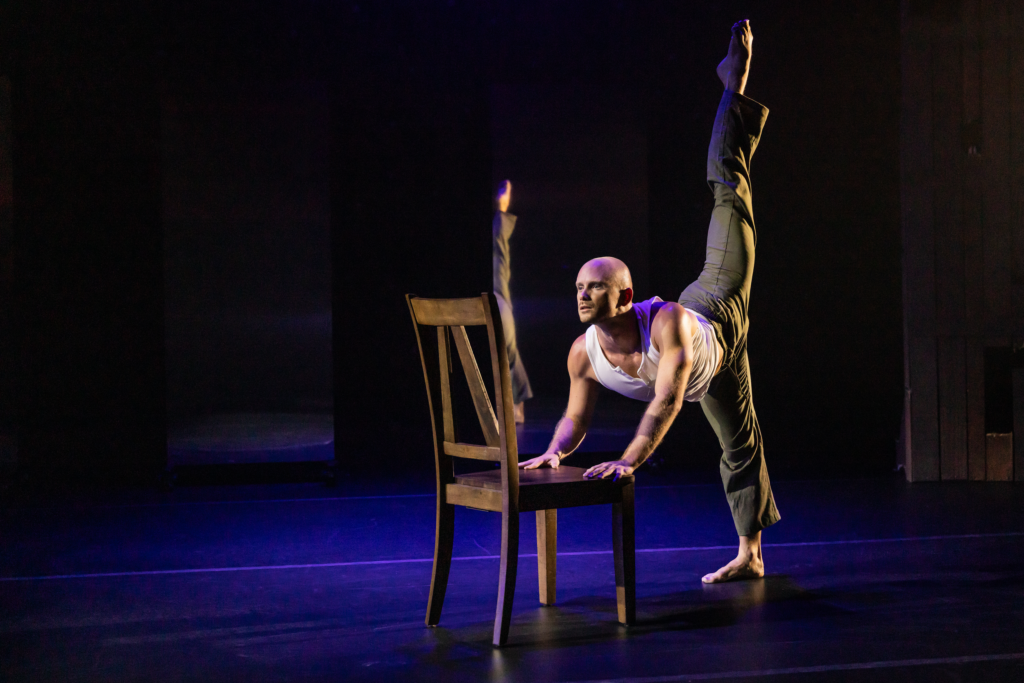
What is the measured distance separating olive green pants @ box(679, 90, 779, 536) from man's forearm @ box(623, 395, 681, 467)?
479 millimetres

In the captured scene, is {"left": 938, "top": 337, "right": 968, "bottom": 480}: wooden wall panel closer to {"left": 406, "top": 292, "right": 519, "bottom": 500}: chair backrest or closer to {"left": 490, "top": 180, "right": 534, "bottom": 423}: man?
{"left": 490, "top": 180, "right": 534, "bottom": 423}: man

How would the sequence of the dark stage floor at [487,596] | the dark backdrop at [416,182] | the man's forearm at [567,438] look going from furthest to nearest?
1. the dark backdrop at [416,182]
2. the man's forearm at [567,438]
3. the dark stage floor at [487,596]

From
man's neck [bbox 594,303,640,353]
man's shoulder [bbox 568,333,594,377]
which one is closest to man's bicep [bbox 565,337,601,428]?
man's shoulder [bbox 568,333,594,377]

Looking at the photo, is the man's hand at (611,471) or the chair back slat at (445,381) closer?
the man's hand at (611,471)

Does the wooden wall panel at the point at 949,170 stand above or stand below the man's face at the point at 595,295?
above

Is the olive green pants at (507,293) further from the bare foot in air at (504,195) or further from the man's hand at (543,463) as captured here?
the man's hand at (543,463)

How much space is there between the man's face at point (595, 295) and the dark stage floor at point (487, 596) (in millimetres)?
874

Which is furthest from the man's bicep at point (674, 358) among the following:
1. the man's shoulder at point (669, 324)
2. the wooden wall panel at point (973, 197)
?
the wooden wall panel at point (973, 197)

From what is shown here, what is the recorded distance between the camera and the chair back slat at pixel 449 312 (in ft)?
8.01

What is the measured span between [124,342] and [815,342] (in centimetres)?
406

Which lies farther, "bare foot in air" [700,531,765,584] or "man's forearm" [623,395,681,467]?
"bare foot in air" [700,531,765,584]

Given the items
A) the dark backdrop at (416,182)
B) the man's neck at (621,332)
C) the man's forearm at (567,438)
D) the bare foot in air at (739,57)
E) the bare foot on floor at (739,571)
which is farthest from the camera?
the dark backdrop at (416,182)

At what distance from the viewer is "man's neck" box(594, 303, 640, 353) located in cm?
276

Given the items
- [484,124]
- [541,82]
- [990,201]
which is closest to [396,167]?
[484,124]
